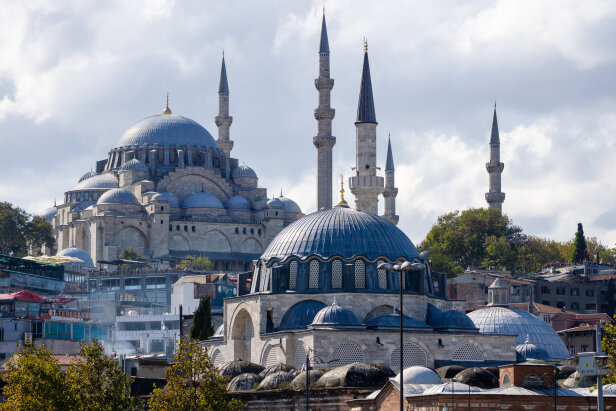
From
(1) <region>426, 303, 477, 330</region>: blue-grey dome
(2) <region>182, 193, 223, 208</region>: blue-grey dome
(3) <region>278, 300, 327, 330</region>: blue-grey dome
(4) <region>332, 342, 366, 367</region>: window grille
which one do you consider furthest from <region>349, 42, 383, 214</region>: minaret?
(2) <region>182, 193, 223, 208</region>: blue-grey dome

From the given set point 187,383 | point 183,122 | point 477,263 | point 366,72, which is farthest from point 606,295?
point 187,383

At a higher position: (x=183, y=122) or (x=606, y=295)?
(x=183, y=122)

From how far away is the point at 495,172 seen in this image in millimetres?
108625

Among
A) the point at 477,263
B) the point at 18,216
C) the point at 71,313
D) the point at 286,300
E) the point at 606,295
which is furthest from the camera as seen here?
the point at 18,216

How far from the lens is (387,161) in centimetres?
11475

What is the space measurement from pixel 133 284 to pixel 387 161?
23.3 meters

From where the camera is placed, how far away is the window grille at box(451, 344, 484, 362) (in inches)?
2339

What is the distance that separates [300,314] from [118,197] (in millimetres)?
52092

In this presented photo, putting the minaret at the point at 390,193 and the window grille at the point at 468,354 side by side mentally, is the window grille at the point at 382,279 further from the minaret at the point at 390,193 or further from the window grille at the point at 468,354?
the minaret at the point at 390,193

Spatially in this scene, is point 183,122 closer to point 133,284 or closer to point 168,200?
point 168,200

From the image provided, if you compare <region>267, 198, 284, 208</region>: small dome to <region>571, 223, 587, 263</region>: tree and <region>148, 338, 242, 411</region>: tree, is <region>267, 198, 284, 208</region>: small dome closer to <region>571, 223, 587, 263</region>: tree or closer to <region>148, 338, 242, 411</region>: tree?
<region>571, 223, 587, 263</region>: tree

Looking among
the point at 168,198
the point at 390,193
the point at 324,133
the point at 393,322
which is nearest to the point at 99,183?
the point at 168,198

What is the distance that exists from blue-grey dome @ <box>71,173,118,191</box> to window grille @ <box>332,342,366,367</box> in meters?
61.7

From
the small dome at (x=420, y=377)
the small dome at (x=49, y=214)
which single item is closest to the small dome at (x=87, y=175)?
the small dome at (x=49, y=214)
